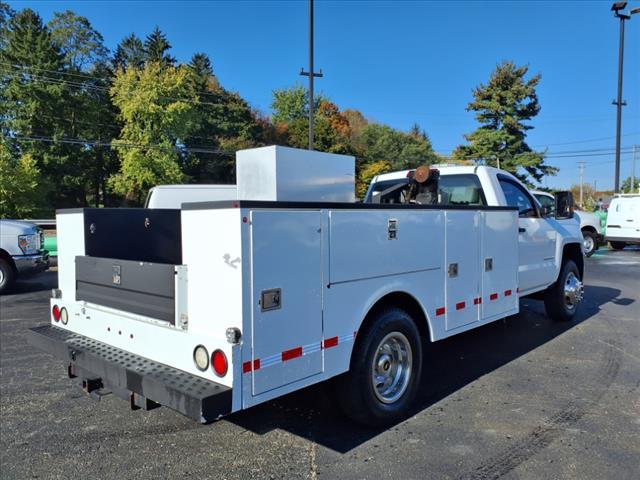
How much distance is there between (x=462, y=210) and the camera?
14.4 ft

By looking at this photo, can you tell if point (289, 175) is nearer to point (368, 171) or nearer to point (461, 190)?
point (461, 190)

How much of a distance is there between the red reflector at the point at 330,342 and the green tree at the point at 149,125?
4159cm

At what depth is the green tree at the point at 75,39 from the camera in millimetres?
46688

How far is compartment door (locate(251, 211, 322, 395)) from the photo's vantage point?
267cm

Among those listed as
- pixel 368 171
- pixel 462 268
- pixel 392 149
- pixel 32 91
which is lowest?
pixel 462 268

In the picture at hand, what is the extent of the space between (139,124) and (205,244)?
4466cm

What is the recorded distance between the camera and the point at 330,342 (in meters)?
3.13

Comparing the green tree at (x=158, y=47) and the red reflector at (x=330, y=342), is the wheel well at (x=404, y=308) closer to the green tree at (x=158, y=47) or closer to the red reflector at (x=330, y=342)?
the red reflector at (x=330, y=342)

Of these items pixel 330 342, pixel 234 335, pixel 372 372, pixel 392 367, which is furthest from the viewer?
pixel 392 367

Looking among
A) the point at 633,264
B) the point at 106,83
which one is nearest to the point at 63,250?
the point at 633,264

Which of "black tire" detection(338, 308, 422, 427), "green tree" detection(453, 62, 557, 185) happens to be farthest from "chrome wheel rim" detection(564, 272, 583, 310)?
"green tree" detection(453, 62, 557, 185)

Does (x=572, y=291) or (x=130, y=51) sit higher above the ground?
Answer: (x=130, y=51)

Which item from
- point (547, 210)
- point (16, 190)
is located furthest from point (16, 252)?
point (16, 190)

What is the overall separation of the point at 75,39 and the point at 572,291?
5315 cm
